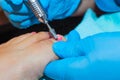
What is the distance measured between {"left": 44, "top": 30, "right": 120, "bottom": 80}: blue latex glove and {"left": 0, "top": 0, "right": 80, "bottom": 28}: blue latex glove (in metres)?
0.29

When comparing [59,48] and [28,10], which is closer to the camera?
[59,48]

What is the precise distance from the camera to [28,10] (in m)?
0.91

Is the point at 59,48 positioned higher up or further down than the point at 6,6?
further down

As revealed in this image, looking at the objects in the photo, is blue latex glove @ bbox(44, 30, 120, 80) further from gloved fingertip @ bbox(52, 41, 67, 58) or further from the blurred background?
the blurred background

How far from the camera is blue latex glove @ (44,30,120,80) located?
0.61 metres

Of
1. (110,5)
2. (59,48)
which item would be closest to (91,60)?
(59,48)

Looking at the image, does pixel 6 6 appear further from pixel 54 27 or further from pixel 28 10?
pixel 54 27

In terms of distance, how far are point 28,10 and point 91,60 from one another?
373mm

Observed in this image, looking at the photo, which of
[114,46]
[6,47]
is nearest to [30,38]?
[6,47]

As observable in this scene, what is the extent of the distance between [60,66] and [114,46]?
0.46ft

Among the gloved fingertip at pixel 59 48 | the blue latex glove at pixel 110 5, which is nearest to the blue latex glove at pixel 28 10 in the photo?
the blue latex glove at pixel 110 5

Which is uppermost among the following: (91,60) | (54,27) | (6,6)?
(6,6)

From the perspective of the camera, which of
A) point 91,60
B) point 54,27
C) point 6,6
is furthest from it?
point 54,27

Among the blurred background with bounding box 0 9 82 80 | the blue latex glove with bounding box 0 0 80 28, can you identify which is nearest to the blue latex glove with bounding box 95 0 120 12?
the blue latex glove with bounding box 0 0 80 28
